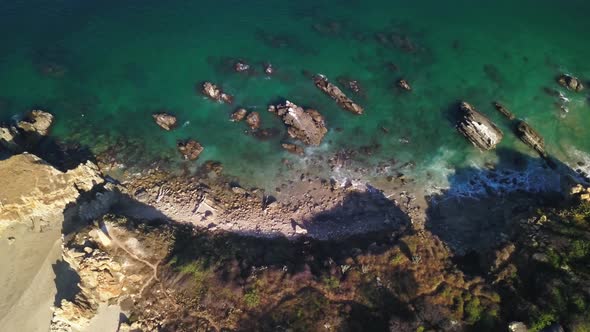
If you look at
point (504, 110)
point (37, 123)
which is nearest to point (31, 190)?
point (37, 123)

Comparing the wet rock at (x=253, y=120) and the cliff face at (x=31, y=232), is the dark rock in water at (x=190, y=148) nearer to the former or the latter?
the wet rock at (x=253, y=120)

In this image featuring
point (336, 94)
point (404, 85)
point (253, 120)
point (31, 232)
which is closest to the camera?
point (31, 232)

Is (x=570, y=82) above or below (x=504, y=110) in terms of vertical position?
above

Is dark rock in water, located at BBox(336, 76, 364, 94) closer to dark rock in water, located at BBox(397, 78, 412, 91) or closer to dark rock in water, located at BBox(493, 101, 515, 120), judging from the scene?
dark rock in water, located at BBox(397, 78, 412, 91)

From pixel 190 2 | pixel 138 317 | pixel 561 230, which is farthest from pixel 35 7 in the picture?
pixel 561 230

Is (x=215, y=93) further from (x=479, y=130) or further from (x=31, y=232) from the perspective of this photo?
(x=479, y=130)

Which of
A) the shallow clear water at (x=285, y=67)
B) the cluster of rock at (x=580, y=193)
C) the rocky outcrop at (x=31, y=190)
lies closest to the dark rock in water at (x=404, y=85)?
the shallow clear water at (x=285, y=67)

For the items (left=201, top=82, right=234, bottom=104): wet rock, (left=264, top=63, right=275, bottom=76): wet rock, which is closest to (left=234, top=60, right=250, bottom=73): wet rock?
(left=264, top=63, right=275, bottom=76): wet rock
